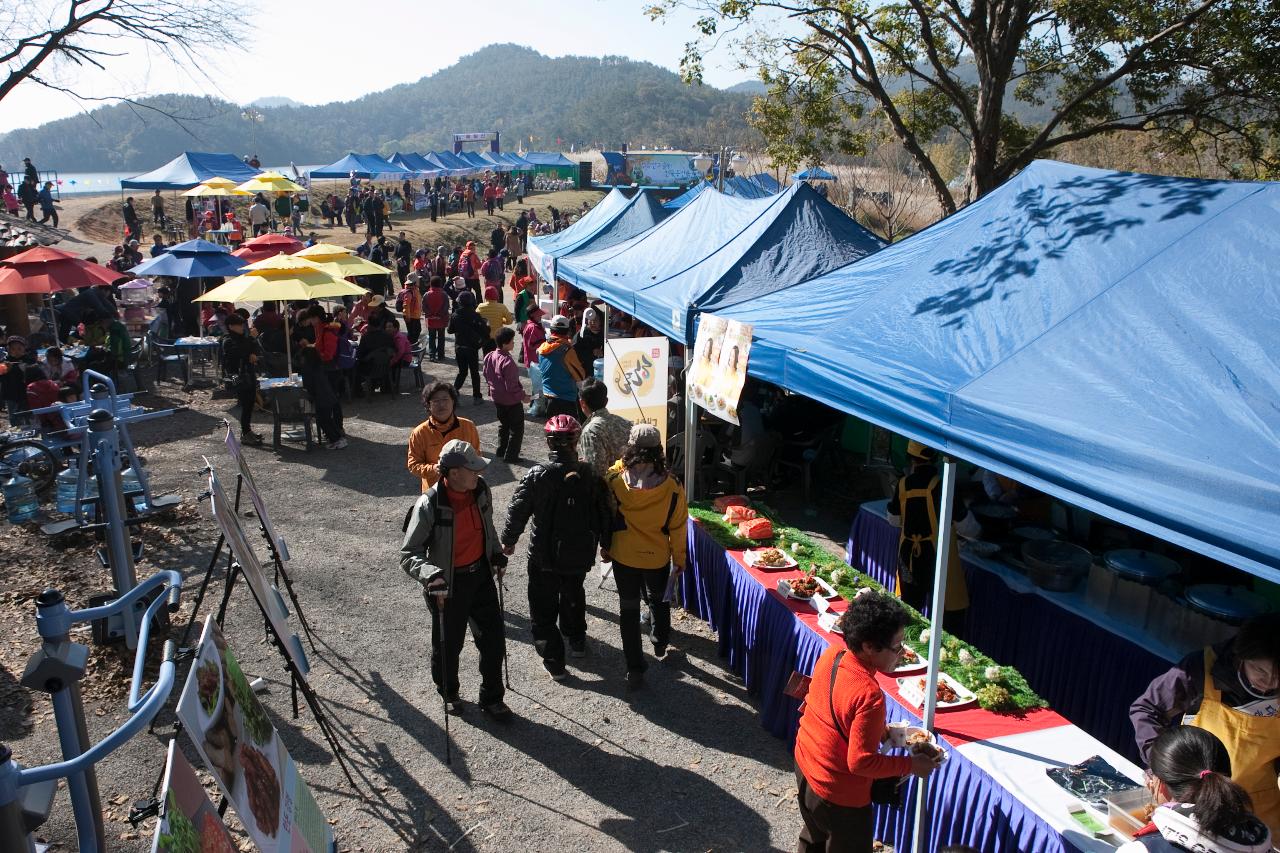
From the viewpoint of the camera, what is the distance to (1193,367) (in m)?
3.44

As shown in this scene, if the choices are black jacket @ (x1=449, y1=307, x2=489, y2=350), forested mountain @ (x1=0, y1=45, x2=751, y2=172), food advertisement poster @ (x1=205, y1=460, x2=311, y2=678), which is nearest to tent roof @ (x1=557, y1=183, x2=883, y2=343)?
black jacket @ (x1=449, y1=307, x2=489, y2=350)

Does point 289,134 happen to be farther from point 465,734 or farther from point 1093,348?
point 1093,348

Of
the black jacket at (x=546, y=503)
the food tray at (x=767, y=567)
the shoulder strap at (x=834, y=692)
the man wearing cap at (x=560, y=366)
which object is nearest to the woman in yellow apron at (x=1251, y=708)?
the shoulder strap at (x=834, y=692)

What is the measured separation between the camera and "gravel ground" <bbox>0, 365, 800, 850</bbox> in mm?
4262

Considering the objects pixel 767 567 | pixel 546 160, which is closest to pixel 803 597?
pixel 767 567

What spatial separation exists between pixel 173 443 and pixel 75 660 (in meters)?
9.87

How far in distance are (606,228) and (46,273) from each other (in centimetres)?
833

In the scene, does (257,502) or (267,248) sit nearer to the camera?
(257,502)

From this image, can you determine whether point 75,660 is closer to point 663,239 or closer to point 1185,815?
point 1185,815

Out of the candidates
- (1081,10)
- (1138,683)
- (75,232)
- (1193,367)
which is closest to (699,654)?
(1138,683)

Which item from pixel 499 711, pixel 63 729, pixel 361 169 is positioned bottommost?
pixel 499 711

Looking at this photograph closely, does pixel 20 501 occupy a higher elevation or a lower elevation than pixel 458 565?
lower

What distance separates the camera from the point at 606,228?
Result: 15.1m

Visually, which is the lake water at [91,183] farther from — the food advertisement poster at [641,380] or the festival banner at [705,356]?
the festival banner at [705,356]
